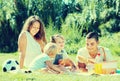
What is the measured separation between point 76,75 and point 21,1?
19025 mm

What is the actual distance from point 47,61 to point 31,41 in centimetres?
92

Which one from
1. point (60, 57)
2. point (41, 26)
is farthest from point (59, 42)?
point (41, 26)

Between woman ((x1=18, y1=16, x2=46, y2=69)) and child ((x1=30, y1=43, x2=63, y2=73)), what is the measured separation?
52 centimetres

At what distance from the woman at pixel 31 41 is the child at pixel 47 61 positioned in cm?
52

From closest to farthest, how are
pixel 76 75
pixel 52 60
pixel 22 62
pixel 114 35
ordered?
pixel 76 75
pixel 52 60
pixel 22 62
pixel 114 35

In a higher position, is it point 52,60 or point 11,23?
point 52,60

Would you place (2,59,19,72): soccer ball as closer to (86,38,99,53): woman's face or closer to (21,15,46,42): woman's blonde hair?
(21,15,46,42): woman's blonde hair

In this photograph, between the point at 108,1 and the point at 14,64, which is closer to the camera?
the point at 14,64

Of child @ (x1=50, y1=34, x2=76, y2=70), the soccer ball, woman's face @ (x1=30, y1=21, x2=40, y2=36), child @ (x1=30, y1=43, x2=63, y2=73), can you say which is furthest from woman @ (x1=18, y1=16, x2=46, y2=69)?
child @ (x1=30, y1=43, x2=63, y2=73)

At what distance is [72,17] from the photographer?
74.5 ft

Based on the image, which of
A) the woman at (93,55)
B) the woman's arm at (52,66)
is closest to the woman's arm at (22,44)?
the woman's arm at (52,66)

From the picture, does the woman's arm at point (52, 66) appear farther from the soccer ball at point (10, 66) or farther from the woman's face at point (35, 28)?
the woman's face at point (35, 28)

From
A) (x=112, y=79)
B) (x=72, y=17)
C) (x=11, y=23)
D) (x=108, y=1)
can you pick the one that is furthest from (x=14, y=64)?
(x=11, y=23)

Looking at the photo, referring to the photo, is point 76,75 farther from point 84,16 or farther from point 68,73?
point 84,16
